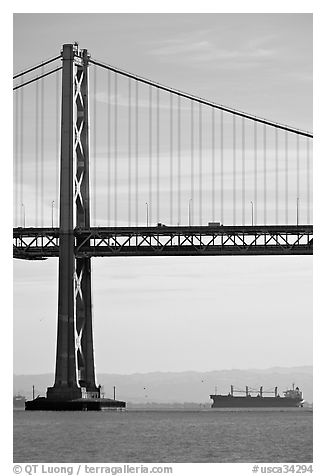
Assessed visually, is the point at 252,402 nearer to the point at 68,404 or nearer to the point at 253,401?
the point at 253,401

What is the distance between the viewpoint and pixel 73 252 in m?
85.9

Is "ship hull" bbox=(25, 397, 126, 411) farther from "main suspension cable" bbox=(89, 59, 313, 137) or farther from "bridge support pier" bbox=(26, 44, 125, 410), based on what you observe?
"main suspension cable" bbox=(89, 59, 313, 137)

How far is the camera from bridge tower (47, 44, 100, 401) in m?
85.1

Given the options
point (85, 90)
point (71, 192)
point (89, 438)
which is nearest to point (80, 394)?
point (71, 192)

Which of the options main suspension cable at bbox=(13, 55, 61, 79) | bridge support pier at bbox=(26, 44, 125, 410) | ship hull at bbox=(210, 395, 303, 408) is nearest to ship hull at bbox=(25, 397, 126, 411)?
bridge support pier at bbox=(26, 44, 125, 410)

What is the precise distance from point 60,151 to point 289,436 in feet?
87.2

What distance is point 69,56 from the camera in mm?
87938

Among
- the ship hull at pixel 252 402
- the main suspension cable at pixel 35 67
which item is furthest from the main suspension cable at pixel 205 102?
the ship hull at pixel 252 402

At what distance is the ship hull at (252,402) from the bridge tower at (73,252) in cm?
10261

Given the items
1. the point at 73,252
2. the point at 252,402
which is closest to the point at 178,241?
the point at 73,252

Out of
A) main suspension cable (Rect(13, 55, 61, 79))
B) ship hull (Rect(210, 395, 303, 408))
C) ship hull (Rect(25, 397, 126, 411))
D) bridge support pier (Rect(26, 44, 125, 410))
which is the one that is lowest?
ship hull (Rect(210, 395, 303, 408))

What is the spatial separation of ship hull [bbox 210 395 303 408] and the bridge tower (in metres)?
103

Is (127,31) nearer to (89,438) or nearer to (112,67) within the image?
(89,438)
